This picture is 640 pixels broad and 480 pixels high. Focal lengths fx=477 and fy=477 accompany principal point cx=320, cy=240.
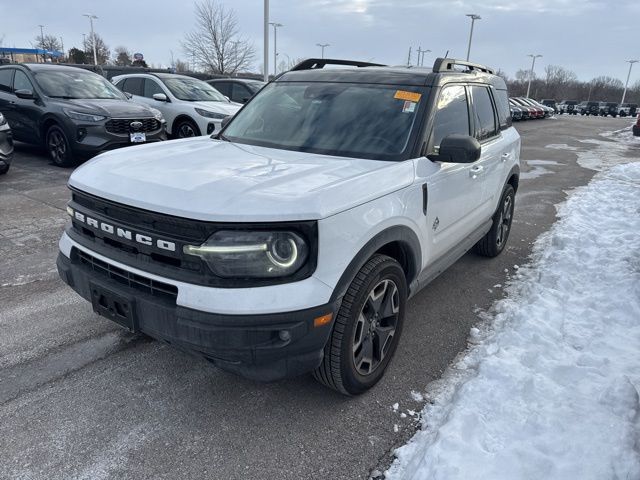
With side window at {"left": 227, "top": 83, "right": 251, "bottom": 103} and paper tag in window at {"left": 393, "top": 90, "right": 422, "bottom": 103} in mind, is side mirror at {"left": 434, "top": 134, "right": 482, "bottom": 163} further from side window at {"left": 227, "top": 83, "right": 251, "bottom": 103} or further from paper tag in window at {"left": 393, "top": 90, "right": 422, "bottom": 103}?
side window at {"left": 227, "top": 83, "right": 251, "bottom": 103}

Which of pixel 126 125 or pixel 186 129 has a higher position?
pixel 126 125

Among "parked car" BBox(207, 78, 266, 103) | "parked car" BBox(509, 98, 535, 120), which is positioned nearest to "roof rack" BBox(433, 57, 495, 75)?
"parked car" BBox(207, 78, 266, 103)

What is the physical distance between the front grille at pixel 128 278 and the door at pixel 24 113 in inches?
284

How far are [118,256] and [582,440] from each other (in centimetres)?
260

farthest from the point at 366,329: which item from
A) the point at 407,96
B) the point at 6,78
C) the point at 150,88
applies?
the point at 150,88

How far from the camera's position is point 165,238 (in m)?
2.29

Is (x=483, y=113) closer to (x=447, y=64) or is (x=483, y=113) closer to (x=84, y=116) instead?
(x=447, y=64)

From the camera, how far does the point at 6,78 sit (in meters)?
9.45

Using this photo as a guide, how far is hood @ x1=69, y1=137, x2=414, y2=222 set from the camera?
7.27 feet

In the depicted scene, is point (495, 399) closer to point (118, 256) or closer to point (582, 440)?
point (582, 440)

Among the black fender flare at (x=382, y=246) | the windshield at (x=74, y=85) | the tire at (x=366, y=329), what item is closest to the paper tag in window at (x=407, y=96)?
the black fender flare at (x=382, y=246)

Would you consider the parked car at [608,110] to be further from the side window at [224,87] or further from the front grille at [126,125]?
the front grille at [126,125]

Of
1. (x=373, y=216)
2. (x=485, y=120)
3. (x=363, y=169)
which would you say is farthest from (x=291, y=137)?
(x=485, y=120)

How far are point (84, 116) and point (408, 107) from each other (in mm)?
6723
